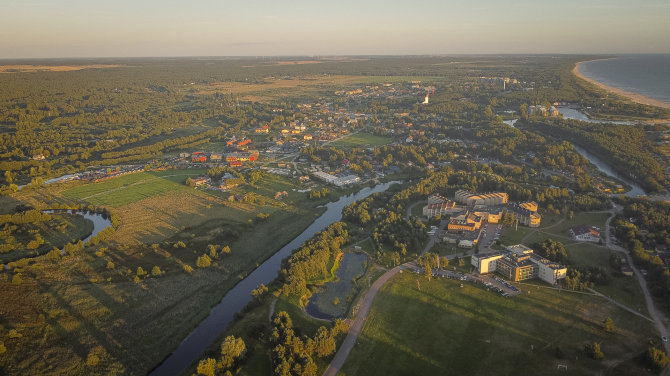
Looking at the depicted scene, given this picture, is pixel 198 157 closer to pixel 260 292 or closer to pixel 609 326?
pixel 260 292

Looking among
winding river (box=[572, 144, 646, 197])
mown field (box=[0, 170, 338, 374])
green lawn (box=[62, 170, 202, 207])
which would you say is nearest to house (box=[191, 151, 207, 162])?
green lawn (box=[62, 170, 202, 207])

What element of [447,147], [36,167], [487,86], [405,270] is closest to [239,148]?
[36,167]

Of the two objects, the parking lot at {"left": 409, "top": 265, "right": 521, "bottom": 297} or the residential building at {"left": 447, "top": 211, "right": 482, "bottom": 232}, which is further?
the residential building at {"left": 447, "top": 211, "right": 482, "bottom": 232}

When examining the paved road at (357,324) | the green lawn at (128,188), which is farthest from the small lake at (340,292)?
the green lawn at (128,188)

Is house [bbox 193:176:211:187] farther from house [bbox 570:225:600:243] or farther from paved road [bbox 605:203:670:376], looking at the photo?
paved road [bbox 605:203:670:376]

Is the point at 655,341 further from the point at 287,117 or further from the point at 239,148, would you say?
the point at 287,117

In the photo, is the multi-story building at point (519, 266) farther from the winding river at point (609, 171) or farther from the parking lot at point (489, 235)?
the winding river at point (609, 171)
